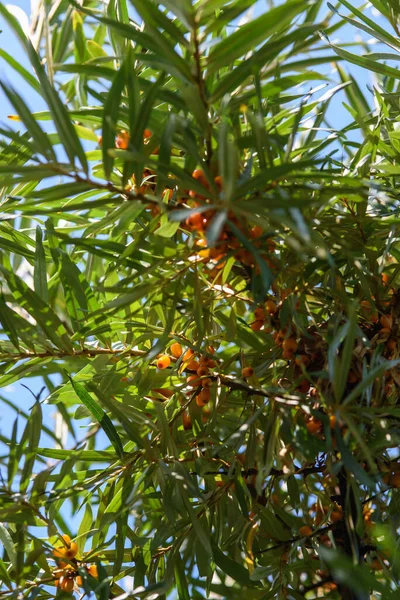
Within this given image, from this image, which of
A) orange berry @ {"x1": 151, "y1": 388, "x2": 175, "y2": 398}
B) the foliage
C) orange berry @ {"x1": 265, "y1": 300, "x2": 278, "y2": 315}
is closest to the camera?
the foliage

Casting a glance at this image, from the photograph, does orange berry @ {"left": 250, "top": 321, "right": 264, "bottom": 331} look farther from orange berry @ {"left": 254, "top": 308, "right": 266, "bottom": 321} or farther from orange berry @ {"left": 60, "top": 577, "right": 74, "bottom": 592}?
orange berry @ {"left": 60, "top": 577, "right": 74, "bottom": 592}

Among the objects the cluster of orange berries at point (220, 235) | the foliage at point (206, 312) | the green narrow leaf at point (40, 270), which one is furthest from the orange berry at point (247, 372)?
the green narrow leaf at point (40, 270)

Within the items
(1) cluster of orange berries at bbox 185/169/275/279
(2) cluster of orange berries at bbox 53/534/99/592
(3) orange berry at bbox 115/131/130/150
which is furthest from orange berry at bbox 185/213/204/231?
(2) cluster of orange berries at bbox 53/534/99/592

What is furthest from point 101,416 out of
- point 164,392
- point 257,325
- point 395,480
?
point 395,480

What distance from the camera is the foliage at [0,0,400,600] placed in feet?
1.95

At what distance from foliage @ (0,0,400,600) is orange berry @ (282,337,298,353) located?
0.04 ft

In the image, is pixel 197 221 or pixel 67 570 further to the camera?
pixel 67 570

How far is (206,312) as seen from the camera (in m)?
0.72

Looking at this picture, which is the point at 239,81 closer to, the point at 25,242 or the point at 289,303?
the point at 289,303

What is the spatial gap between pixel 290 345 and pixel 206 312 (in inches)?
3.4

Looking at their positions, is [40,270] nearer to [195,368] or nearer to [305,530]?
[195,368]

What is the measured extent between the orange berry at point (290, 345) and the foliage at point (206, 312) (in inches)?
0.5

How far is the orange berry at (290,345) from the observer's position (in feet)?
2.26

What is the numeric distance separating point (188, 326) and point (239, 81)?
0.26 metres
